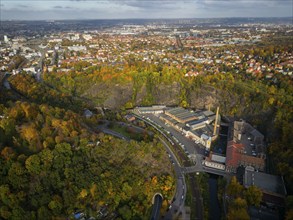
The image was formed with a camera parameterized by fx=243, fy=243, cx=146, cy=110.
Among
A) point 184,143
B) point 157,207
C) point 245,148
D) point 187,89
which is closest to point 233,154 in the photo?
point 245,148

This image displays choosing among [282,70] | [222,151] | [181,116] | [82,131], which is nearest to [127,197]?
[82,131]

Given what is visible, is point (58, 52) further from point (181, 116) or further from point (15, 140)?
point (15, 140)


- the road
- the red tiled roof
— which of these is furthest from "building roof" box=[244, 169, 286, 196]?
the road

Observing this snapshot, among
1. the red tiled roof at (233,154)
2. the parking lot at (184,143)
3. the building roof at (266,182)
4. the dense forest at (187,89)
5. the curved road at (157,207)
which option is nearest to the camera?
the curved road at (157,207)

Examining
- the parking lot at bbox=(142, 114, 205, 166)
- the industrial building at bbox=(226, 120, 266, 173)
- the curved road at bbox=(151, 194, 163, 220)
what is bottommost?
the curved road at bbox=(151, 194, 163, 220)

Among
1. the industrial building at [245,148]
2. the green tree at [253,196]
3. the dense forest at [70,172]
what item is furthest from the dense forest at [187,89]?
the dense forest at [70,172]

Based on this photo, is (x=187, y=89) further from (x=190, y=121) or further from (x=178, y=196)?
(x=178, y=196)

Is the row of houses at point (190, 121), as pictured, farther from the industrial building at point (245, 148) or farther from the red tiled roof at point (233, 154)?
the industrial building at point (245, 148)

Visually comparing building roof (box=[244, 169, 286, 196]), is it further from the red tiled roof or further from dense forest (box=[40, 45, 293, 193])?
dense forest (box=[40, 45, 293, 193])

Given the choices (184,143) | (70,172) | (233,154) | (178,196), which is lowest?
(178,196)
